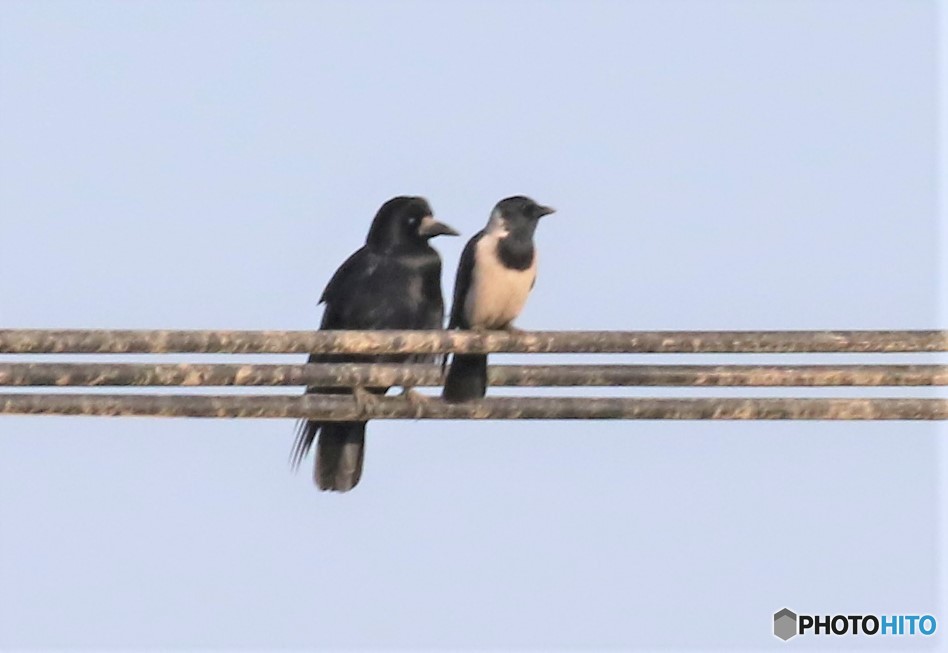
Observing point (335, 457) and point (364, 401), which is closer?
point (364, 401)

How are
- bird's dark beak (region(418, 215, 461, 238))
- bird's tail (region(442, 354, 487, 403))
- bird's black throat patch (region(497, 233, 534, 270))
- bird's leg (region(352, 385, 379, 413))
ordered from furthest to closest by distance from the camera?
bird's dark beak (region(418, 215, 461, 238)), bird's black throat patch (region(497, 233, 534, 270)), bird's tail (region(442, 354, 487, 403)), bird's leg (region(352, 385, 379, 413))

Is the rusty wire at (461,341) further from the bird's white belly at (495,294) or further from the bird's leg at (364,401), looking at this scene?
the bird's white belly at (495,294)

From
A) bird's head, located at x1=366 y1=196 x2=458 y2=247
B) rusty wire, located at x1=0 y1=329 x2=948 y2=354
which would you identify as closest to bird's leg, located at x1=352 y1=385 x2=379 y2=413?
rusty wire, located at x1=0 y1=329 x2=948 y2=354

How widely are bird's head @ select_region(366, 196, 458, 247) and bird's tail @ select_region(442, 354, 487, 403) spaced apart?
388cm

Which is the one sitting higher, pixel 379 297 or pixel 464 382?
pixel 379 297

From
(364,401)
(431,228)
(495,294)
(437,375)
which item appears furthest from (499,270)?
(364,401)

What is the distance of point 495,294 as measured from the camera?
325 inches

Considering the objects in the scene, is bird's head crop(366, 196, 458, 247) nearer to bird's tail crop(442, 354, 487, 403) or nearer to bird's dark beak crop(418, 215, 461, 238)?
bird's dark beak crop(418, 215, 461, 238)

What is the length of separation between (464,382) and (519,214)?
2.31 metres

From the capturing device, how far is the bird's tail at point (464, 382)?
6207 mm

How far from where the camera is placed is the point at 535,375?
5.97 metres

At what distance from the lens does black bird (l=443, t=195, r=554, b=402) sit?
8.26m

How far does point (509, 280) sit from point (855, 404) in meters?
2.47

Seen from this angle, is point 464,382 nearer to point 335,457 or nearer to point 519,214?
point 519,214
